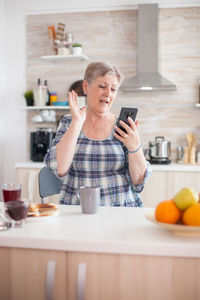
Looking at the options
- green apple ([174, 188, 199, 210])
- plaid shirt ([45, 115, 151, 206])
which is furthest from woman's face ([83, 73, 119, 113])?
green apple ([174, 188, 199, 210])

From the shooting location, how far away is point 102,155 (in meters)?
1.86

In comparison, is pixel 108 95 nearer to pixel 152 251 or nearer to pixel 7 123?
pixel 152 251

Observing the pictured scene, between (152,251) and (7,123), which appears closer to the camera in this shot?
(152,251)

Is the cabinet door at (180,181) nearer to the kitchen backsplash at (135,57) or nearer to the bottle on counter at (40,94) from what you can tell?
the kitchen backsplash at (135,57)

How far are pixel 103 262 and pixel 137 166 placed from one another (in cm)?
66

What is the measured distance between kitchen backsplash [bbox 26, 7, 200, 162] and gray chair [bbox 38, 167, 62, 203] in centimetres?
199

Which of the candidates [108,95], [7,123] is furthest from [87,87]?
[7,123]

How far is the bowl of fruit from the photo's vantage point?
1.16 m

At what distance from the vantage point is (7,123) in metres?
4.32

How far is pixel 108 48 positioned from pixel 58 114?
95 cm

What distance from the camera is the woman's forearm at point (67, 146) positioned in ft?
5.55

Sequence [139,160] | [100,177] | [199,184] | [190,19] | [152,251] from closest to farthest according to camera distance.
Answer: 1. [152,251]
2. [139,160]
3. [100,177]
4. [199,184]
5. [190,19]

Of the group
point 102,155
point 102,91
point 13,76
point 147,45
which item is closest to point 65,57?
point 13,76

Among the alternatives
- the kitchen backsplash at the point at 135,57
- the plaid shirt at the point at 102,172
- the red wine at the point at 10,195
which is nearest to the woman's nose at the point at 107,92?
the plaid shirt at the point at 102,172
